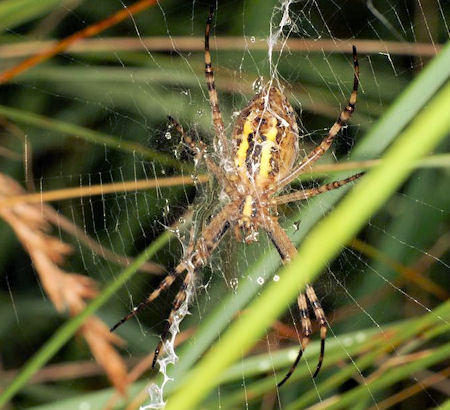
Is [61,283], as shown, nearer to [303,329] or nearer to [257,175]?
[257,175]

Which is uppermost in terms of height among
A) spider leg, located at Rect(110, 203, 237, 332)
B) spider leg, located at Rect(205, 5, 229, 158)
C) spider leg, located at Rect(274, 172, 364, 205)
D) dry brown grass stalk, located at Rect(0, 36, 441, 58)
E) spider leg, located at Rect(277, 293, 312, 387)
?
dry brown grass stalk, located at Rect(0, 36, 441, 58)

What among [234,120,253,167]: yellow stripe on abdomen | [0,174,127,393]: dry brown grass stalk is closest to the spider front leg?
[234,120,253,167]: yellow stripe on abdomen

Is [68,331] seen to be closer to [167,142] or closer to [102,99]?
[167,142]

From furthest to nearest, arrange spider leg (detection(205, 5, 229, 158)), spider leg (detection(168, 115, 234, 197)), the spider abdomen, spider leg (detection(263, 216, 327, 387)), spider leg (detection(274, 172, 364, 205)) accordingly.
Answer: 1. spider leg (detection(168, 115, 234, 197))
2. spider leg (detection(205, 5, 229, 158))
3. the spider abdomen
4. spider leg (detection(263, 216, 327, 387))
5. spider leg (detection(274, 172, 364, 205))

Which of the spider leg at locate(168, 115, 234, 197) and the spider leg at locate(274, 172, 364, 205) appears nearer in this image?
the spider leg at locate(274, 172, 364, 205)

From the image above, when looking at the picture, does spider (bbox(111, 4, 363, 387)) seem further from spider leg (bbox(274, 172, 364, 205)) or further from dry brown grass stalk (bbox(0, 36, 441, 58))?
dry brown grass stalk (bbox(0, 36, 441, 58))

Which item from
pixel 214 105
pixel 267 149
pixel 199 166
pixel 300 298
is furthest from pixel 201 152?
pixel 300 298
